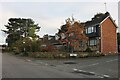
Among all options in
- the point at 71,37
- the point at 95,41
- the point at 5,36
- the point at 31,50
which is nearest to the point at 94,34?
the point at 95,41

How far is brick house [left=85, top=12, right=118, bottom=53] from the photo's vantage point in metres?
52.3

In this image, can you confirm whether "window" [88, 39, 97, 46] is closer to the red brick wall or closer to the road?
the red brick wall

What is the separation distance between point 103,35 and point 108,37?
1597 millimetres

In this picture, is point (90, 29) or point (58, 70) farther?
point (90, 29)

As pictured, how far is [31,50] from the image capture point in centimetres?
4772

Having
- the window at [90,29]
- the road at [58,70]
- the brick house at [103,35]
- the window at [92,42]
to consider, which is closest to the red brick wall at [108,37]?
the brick house at [103,35]

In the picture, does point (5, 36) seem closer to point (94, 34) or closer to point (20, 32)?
point (20, 32)

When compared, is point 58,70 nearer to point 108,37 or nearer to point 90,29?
point 108,37

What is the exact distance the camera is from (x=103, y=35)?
174 feet

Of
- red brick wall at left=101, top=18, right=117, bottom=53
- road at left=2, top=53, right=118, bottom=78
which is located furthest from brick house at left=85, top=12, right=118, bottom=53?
road at left=2, top=53, right=118, bottom=78

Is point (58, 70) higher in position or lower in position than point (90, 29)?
lower

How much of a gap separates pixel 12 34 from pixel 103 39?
4416 centimetres

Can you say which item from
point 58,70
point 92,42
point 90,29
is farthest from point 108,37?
point 58,70

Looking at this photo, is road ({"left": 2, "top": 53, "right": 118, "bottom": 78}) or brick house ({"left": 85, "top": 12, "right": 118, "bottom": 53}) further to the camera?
brick house ({"left": 85, "top": 12, "right": 118, "bottom": 53})
